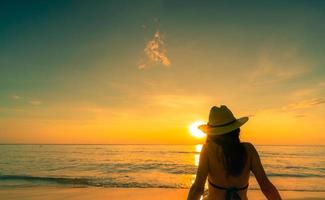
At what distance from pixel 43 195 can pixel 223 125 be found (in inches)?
564

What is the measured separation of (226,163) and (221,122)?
14.8 inches

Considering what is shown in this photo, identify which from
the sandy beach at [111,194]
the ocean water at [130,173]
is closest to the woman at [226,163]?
the sandy beach at [111,194]

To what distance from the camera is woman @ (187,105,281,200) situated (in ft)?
10.2

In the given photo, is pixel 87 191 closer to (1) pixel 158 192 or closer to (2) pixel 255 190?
(1) pixel 158 192

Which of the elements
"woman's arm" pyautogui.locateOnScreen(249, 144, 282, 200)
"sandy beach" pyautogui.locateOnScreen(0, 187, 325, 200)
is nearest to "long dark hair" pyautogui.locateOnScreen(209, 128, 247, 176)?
"woman's arm" pyautogui.locateOnScreen(249, 144, 282, 200)

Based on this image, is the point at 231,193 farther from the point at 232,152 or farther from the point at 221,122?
the point at 221,122

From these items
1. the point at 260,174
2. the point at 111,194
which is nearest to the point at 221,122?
the point at 260,174

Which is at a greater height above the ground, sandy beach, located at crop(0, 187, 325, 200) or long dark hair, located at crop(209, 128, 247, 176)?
long dark hair, located at crop(209, 128, 247, 176)

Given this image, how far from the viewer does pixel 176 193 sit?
16.4 m

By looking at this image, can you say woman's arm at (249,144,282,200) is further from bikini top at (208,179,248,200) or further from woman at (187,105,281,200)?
bikini top at (208,179,248,200)

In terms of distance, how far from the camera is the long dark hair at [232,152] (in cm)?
307

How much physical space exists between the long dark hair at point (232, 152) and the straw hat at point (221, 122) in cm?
6

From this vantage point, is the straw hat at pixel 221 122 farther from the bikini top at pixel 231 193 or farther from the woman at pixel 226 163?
the bikini top at pixel 231 193

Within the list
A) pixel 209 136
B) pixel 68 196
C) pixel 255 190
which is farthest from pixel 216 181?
pixel 255 190
